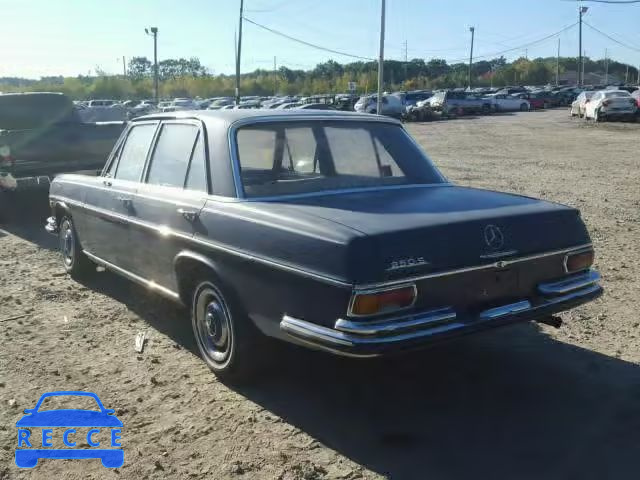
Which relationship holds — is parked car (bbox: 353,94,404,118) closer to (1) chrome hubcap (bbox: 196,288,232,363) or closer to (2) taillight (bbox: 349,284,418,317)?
(1) chrome hubcap (bbox: 196,288,232,363)

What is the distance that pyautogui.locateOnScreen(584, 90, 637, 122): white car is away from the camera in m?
30.5

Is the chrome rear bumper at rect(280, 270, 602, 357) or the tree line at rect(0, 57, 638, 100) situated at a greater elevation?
the tree line at rect(0, 57, 638, 100)

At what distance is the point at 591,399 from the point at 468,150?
689 inches

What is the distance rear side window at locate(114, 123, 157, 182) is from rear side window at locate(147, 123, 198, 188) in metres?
0.20

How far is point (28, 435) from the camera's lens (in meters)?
3.67

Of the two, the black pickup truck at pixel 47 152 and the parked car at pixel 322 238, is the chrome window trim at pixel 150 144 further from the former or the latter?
the black pickup truck at pixel 47 152

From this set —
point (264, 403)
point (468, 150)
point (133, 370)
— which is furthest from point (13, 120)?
point (468, 150)

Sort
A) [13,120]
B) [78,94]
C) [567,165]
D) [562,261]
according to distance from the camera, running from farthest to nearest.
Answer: [78,94] < [567,165] < [13,120] < [562,261]

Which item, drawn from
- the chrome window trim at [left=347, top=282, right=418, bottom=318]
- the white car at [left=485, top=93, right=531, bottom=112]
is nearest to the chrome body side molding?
the chrome window trim at [left=347, top=282, right=418, bottom=318]

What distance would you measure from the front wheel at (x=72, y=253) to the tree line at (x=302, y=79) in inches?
2304

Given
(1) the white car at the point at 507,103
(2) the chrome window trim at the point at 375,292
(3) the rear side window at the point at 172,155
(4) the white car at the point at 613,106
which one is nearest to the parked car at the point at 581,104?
(4) the white car at the point at 613,106

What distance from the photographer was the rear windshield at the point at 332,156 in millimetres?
4488

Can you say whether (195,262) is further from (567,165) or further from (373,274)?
(567,165)

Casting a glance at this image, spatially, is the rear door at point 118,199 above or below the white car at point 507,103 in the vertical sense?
below
